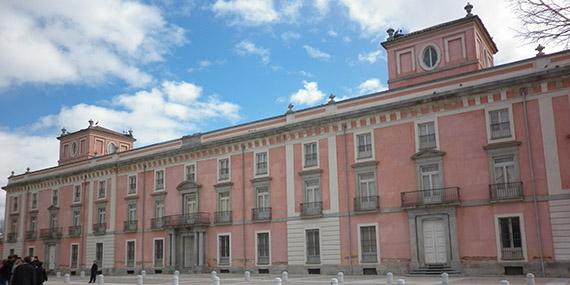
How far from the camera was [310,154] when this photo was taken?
33.4 meters

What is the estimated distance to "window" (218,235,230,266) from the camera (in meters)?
36.2

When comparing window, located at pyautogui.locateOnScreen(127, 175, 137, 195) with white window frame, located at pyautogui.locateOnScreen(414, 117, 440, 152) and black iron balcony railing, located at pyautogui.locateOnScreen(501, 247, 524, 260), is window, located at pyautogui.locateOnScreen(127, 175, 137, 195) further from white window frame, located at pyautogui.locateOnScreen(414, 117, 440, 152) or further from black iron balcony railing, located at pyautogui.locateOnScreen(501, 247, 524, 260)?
black iron balcony railing, located at pyautogui.locateOnScreen(501, 247, 524, 260)

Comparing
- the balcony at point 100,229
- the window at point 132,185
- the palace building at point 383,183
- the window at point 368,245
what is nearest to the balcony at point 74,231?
the palace building at point 383,183

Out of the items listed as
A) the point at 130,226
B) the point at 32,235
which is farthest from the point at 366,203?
the point at 32,235

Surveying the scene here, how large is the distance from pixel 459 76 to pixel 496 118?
2891 mm

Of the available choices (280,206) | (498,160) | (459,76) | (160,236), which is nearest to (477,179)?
(498,160)

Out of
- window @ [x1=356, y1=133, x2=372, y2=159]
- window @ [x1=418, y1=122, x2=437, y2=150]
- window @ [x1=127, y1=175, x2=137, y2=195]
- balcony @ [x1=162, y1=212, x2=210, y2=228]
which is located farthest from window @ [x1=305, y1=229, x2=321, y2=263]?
window @ [x1=127, y1=175, x2=137, y2=195]

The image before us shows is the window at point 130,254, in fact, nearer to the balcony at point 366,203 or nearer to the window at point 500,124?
the balcony at point 366,203

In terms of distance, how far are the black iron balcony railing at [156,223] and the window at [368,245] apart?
1576 centimetres

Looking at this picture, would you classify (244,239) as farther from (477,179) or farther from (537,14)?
(537,14)

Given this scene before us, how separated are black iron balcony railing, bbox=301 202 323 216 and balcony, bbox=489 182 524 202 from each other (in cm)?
948

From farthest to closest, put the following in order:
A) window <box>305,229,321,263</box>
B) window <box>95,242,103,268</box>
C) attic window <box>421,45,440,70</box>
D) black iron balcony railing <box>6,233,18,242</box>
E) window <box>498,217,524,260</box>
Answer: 1. black iron balcony railing <box>6,233,18,242</box>
2. window <box>95,242,103,268</box>
3. attic window <box>421,45,440,70</box>
4. window <box>305,229,321,263</box>
5. window <box>498,217,524,260</box>

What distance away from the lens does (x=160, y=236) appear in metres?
40.0

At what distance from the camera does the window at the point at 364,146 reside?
1227 inches
